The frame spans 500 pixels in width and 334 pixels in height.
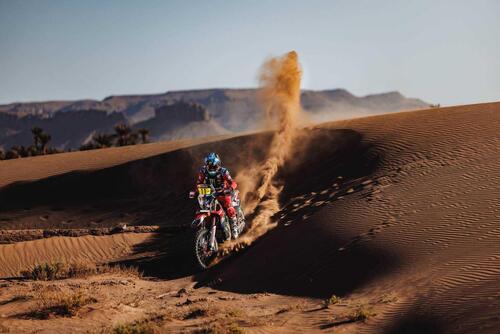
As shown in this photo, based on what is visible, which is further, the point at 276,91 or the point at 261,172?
the point at 276,91

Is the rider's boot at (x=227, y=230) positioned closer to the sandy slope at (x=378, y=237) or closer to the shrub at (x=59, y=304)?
the sandy slope at (x=378, y=237)

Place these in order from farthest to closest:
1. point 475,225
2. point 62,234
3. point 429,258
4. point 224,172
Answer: point 62,234 < point 224,172 < point 475,225 < point 429,258

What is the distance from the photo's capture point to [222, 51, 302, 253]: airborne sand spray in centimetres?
2031

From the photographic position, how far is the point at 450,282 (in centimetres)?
810

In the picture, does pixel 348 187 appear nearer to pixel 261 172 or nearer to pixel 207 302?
pixel 261 172

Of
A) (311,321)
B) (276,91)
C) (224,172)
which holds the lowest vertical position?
(311,321)

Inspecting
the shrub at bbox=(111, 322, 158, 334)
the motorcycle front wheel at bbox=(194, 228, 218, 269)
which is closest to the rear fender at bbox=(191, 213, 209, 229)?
the motorcycle front wheel at bbox=(194, 228, 218, 269)

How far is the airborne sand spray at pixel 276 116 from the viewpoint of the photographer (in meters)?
20.3

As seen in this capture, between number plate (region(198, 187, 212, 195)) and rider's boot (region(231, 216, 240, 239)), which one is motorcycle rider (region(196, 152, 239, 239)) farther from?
number plate (region(198, 187, 212, 195))

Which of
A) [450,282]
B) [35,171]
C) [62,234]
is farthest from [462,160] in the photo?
[35,171]

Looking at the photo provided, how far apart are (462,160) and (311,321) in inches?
353

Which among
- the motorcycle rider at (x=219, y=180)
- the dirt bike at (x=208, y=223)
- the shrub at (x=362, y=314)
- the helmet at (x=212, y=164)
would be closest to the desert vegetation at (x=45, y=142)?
the dirt bike at (x=208, y=223)

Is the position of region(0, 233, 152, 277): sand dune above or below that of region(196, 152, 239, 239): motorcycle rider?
below

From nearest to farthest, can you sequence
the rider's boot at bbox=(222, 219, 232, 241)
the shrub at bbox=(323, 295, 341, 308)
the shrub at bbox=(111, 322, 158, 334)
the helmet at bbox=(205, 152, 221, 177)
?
1. the shrub at bbox=(111, 322, 158, 334)
2. the shrub at bbox=(323, 295, 341, 308)
3. the helmet at bbox=(205, 152, 221, 177)
4. the rider's boot at bbox=(222, 219, 232, 241)
